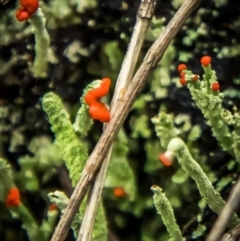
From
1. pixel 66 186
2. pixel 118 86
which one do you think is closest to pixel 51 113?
pixel 118 86

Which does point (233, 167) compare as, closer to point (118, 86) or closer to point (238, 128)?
point (238, 128)

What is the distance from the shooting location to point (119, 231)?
95 centimetres

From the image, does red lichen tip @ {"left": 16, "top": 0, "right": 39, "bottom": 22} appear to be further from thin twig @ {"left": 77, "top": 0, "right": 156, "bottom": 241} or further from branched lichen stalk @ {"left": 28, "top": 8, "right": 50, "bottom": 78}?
thin twig @ {"left": 77, "top": 0, "right": 156, "bottom": 241}

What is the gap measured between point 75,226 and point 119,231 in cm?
24

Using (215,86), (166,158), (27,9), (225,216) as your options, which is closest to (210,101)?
(215,86)

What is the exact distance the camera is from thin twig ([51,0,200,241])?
1.99 feet

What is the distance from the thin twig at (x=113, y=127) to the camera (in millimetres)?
608

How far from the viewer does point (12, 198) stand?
2.94 ft

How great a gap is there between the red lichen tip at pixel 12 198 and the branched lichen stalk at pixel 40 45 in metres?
0.21

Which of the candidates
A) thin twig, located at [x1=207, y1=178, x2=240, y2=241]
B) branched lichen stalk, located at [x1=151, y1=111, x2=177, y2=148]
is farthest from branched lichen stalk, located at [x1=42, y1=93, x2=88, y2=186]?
thin twig, located at [x1=207, y1=178, x2=240, y2=241]

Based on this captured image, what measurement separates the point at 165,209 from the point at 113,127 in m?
0.13

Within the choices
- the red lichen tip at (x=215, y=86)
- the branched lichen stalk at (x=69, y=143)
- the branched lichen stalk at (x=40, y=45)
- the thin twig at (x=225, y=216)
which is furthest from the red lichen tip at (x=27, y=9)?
the thin twig at (x=225, y=216)

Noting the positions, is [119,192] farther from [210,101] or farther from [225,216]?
[225,216]

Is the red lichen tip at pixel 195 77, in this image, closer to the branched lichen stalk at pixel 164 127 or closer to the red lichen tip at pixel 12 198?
the branched lichen stalk at pixel 164 127
